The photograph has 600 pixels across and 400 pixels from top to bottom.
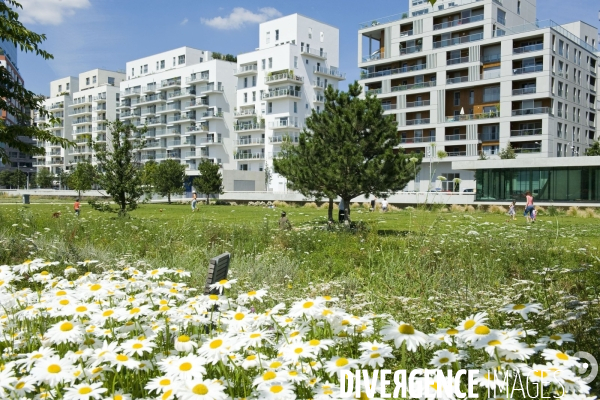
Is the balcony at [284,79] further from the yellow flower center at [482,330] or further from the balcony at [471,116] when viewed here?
the yellow flower center at [482,330]

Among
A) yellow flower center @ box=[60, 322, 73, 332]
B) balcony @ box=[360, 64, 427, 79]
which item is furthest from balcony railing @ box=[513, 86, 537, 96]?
yellow flower center @ box=[60, 322, 73, 332]

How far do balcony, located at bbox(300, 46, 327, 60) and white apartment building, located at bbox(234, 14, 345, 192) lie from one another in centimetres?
15

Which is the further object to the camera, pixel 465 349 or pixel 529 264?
pixel 529 264

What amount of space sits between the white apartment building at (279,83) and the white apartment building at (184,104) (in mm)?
4161

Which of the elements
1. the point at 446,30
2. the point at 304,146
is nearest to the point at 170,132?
the point at 446,30

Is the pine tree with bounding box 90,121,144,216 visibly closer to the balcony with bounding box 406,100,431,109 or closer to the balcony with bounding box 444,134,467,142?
the balcony with bounding box 444,134,467,142

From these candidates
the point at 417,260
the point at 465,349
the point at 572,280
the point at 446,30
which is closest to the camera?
the point at 465,349

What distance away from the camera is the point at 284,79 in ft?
246

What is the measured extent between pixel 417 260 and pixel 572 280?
8.31 feet

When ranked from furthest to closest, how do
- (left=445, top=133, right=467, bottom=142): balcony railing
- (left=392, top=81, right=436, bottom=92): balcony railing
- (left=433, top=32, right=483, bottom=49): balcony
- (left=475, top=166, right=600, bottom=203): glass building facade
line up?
(left=392, top=81, right=436, bottom=92): balcony railing < (left=445, top=133, right=467, bottom=142): balcony railing < (left=433, top=32, right=483, bottom=49): balcony < (left=475, top=166, right=600, bottom=203): glass building facade

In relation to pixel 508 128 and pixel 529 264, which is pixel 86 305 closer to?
pixel 529 264

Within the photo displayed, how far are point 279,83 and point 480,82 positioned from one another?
2816cm

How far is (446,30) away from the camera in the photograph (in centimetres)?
6681

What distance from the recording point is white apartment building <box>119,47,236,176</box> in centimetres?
8675
